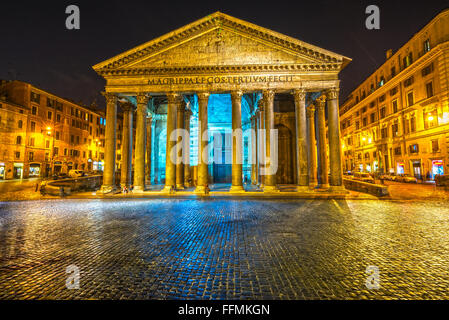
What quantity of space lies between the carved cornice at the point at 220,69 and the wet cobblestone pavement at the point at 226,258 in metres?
13.2

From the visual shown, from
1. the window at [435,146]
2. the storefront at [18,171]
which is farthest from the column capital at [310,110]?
the storefront at [18,171]

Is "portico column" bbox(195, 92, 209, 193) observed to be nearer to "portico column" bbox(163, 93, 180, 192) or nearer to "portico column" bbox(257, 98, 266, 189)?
"portico column" bbox(163, 93, 180, 192)

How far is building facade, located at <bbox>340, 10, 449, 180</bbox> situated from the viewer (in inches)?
981

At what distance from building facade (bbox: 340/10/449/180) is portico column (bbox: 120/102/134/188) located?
35.0 metres

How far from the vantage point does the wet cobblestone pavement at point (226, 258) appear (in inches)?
140

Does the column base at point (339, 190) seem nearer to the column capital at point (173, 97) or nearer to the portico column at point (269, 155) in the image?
the portico column at point (269, 155)

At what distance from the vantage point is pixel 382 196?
15.2 meters

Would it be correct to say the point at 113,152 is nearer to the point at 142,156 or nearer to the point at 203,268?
the point at 142,156

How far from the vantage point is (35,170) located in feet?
124

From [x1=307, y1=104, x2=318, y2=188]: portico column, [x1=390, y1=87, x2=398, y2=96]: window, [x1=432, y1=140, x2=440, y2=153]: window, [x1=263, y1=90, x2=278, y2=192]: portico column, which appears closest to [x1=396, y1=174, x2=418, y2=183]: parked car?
[x1=432, y1=140, x2=440, y2=153]: window

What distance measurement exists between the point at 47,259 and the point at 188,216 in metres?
5.24

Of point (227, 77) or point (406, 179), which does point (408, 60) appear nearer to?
point (406, 179)

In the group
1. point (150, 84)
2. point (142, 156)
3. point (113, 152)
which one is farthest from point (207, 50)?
point (113, 152)

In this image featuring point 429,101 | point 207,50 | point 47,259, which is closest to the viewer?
point 47,259
